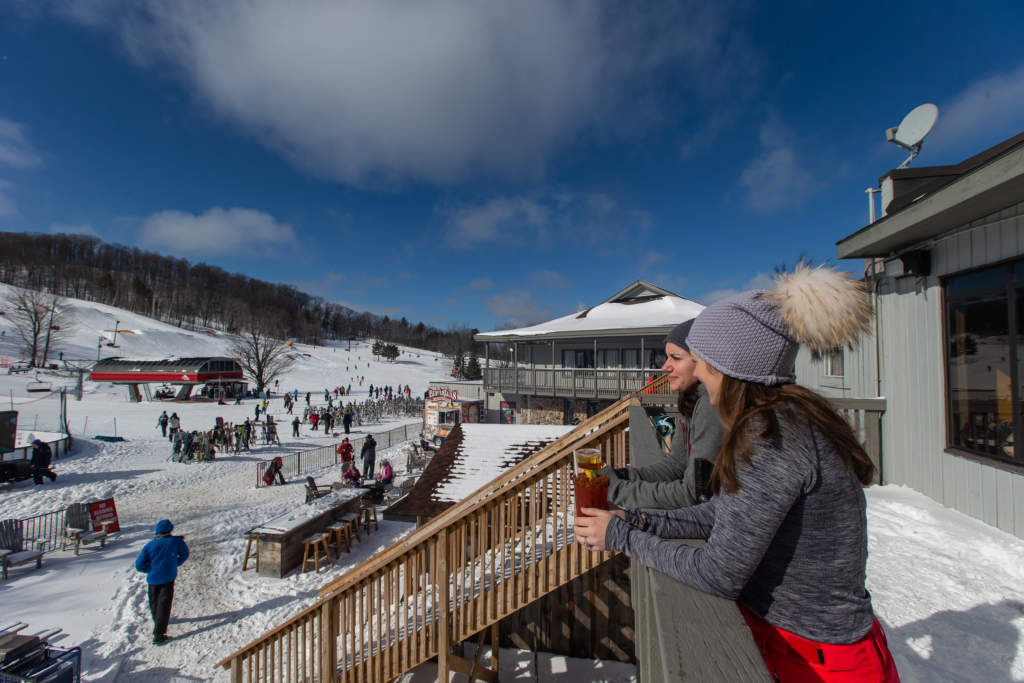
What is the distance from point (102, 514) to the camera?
10.8 meters

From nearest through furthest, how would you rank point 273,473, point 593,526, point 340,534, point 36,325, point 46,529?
1. point 593,526
2. point 340,534
3. point 46,529
4. point 273,473
5. point 36,325

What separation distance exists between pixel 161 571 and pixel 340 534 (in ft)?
13.0

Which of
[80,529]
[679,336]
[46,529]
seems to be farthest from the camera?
[46,529]

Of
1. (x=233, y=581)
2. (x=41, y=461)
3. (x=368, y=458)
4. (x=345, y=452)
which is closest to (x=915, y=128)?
(x=233, y=581)

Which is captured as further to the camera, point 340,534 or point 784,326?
point 340,534

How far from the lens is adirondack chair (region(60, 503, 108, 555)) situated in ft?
33.1

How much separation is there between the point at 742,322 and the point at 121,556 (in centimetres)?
1351

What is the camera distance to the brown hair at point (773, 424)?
1.10m

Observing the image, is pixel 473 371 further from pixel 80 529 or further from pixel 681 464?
pixel 681 464

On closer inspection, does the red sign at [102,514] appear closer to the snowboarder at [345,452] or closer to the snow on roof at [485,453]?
the snowboarder at [345,452]

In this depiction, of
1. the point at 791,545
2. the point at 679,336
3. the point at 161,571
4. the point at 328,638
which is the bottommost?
the point at 161,571

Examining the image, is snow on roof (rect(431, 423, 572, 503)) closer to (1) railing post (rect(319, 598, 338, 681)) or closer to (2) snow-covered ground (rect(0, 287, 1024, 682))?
(2) snow-covered ground (rect(0, 287, 1024, 682))

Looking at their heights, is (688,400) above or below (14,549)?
above

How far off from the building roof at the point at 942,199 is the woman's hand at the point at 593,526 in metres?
4.54
